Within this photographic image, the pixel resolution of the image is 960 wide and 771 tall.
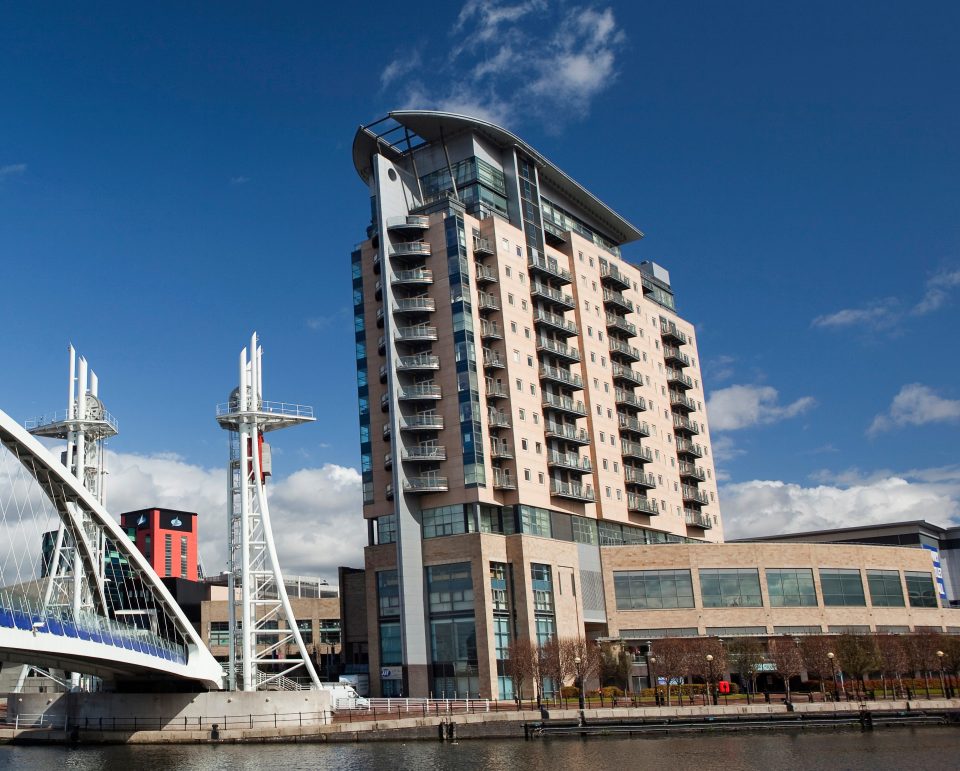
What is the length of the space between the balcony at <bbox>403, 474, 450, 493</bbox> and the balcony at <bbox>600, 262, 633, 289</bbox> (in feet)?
111

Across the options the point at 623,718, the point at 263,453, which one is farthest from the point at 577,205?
the point at 623,718

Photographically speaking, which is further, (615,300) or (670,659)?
(615,300)

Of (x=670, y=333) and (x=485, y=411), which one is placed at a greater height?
(x=670, y=333)

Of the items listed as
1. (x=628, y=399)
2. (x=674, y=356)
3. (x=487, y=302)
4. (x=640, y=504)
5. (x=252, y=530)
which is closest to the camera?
(x=252, y=530)

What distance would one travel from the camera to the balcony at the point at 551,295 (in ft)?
327

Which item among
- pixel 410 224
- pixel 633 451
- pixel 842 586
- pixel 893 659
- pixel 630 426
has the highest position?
pixel 410 224

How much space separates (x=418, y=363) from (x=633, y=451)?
90.6ft

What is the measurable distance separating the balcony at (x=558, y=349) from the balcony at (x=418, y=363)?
459 inches

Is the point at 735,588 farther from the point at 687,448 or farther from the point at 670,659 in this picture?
the point at 687,448

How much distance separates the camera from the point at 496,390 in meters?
92.9

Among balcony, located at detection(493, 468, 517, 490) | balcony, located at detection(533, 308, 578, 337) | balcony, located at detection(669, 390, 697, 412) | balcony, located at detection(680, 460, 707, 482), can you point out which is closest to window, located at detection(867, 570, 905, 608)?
balcony, located at detection(680, 460, 707, 482)

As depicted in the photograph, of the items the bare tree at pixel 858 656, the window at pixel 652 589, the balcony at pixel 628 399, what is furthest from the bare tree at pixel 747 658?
the balcony at pixel 628 399

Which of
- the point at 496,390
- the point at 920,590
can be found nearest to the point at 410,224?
the point at 496,390

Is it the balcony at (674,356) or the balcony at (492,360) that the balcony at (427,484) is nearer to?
the balcony at (492,360)
